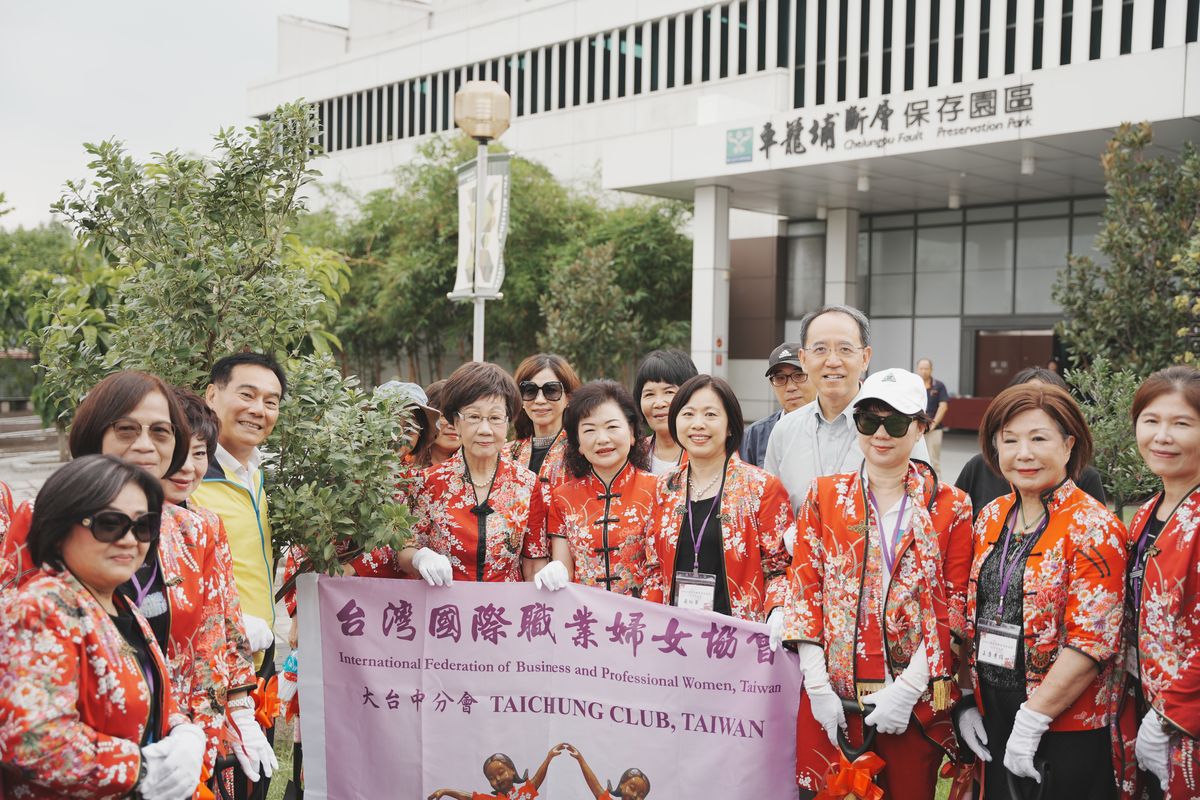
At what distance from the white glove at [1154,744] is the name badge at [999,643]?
378 millimetres

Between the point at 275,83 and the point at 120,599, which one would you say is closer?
the point at 120,599

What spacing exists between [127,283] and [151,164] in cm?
55

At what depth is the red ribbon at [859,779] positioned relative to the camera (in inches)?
123

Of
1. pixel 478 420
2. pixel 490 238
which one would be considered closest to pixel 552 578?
pixel 478 420

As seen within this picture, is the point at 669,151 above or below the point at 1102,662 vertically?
above

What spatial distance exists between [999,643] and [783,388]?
2.50 metres

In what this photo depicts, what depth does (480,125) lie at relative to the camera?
819 cm

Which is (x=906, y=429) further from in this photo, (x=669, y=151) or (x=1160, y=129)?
(x=669, y=151)

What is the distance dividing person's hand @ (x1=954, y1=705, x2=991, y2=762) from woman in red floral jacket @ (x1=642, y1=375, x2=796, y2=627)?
0.68 m

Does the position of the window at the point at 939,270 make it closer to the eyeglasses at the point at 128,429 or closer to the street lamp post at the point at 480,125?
the street lamp post at the point at 480,125

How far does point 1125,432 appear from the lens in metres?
7.49

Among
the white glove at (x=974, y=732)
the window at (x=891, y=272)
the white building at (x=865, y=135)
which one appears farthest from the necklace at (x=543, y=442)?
the window at (x=891, y=272)

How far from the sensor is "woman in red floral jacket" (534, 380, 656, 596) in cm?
393

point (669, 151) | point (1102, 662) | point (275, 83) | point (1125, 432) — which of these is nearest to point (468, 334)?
point (669, 151)
